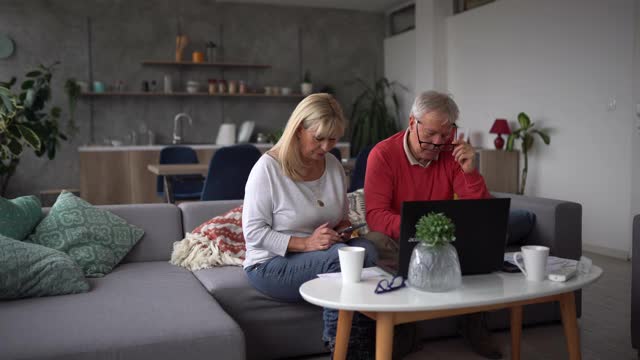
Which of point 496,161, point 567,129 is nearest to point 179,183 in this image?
point 496,161

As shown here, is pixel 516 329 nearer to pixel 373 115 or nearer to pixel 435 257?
pixel 435 257

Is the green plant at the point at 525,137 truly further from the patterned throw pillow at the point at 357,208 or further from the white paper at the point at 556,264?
the white paper at the point at 556,264

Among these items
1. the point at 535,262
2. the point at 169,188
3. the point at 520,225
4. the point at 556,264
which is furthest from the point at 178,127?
the point at 535,262

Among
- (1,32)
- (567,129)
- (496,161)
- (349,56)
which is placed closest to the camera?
(567,129)

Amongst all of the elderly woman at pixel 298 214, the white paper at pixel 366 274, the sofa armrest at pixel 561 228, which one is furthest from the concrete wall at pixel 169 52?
the white paper at pixel 366 274

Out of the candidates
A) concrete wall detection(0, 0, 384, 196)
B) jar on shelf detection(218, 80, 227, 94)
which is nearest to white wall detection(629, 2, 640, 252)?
concrete wall detection(0, 0, 384, 196)

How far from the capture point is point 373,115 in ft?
30.2

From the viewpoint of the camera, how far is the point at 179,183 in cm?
Result: 652

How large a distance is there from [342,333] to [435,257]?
411 mm

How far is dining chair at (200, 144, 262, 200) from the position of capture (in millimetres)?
4859

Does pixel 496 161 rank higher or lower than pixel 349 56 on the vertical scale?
lower

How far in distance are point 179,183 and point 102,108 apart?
8.51ft

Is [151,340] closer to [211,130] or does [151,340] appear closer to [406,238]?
[406,238]

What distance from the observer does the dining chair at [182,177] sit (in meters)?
6.32
